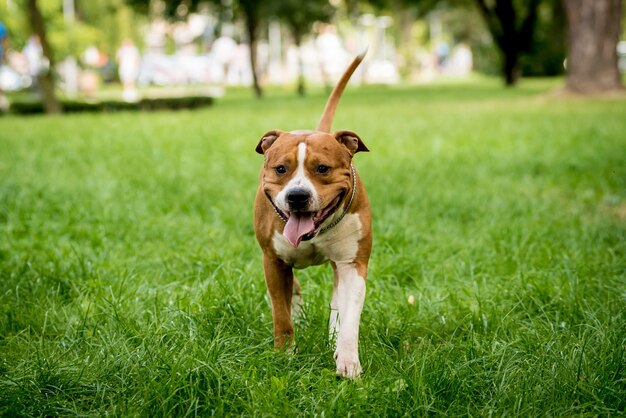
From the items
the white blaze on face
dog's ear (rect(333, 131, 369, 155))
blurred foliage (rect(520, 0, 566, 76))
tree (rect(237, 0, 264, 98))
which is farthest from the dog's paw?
blurred foliage (rect(520, 0, 566, 76))

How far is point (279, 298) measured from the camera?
3469mm

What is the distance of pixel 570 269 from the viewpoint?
4641mm

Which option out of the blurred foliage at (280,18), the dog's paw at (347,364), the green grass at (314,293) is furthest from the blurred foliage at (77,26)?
the dog's paw at (347,364)

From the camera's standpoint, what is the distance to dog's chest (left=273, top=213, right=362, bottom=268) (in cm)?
337

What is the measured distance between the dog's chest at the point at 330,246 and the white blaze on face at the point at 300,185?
25cm

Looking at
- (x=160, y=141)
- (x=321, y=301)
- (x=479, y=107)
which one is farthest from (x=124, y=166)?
(x=479, y=107)

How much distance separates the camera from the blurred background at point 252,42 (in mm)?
18203

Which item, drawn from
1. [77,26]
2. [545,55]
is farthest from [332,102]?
[545,55]

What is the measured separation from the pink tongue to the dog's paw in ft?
1.58

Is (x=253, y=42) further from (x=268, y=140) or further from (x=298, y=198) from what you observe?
(x=298, y=198)

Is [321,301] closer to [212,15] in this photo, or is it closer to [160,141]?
[160,141]

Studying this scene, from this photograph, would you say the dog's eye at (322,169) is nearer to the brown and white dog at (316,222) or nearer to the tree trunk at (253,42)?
the brown and white dog at (316,222)

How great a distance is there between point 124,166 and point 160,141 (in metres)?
2.50

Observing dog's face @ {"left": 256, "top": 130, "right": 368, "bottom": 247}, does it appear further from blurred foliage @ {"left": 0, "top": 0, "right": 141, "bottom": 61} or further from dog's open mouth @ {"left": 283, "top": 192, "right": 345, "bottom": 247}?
blurred foliage @ {"left": 0, "top": 0, "right": 141, "bottom": 61}
